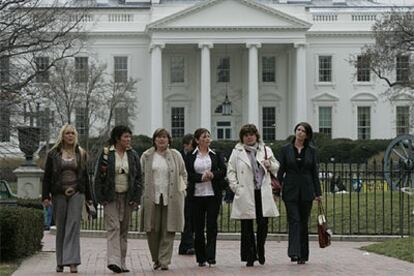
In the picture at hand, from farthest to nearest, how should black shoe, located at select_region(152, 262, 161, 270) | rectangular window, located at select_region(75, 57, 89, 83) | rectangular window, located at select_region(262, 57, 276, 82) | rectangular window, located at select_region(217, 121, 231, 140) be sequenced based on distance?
rectangular window, located at select_region(262, 57, 276, 82)
rectangular window, located at select_region(217, 121, 231, 140)
rectangular window, located at select_region(75, 57, 89, 83)
black shoe, located at select_region(152, 262, 161, 270)

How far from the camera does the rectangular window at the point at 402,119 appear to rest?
70.8 metres

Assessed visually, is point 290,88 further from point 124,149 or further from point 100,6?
point 124,149

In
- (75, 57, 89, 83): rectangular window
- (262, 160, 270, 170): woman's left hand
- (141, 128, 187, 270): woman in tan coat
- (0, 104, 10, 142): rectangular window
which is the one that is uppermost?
(75, 57, 89, 83): rectangular window

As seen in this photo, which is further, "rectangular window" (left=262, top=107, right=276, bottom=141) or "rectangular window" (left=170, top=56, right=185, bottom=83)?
"rectangular window" (left=170, top=56, right=185, bottom=83)

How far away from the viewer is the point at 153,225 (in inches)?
497

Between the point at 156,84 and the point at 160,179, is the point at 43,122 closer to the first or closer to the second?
the point at 160,179

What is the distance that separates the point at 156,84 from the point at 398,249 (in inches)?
2155

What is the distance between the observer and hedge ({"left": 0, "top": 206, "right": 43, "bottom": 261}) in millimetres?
13602

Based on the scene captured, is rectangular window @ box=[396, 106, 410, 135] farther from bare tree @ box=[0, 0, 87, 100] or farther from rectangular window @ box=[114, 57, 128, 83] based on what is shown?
bare tree @ box=[0, 0, 87, 100]

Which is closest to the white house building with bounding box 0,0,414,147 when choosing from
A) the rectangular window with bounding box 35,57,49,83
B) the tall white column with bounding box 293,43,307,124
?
the tall white column with bounding box 293,43,307,124

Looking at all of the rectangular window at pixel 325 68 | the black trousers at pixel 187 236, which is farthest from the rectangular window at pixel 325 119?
the black trousers at pixel 187 236

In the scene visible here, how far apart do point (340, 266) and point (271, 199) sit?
1.36m

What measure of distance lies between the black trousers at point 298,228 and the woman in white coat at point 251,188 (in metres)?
0.32

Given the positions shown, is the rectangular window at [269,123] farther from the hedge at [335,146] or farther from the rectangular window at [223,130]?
the hedge at [335,146]
